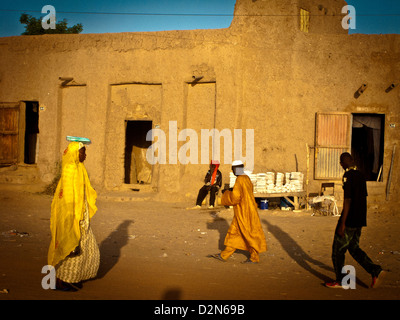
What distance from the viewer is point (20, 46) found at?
1608 cm

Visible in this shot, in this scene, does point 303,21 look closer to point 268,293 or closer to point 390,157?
point 390,157

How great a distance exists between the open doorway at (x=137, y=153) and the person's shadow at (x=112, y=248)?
734cm

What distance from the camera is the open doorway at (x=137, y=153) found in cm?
1748

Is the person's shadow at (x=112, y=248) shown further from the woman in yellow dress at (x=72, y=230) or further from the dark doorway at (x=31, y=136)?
the dark doorway at (x=31, y=136)

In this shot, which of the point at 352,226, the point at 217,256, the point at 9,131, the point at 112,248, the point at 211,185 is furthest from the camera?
the point at 9,131

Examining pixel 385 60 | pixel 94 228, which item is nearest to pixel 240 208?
pixel 94 228

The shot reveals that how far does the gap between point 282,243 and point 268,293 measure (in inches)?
132

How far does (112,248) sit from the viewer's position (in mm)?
7762

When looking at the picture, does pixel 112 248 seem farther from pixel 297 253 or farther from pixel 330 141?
pixel 330 141

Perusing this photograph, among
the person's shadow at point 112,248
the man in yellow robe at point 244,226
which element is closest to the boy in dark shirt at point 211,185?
the person's shadow at point 112,248

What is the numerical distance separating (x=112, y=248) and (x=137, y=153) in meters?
10.3

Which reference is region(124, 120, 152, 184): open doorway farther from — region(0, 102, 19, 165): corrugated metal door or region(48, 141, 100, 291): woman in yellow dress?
region(48, 141, 100, 291): woman in yellow dress

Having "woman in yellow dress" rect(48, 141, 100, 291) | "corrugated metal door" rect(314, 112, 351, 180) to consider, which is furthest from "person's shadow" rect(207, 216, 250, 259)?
"corrugated metal door" rect(314, 112, 351, 180)

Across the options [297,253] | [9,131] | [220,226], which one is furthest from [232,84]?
[9,131]
